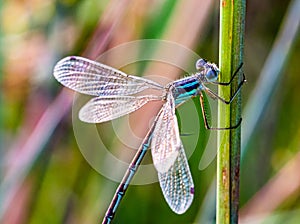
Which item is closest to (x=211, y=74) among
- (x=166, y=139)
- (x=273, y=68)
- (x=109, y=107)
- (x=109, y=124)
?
(x=166, y=139)

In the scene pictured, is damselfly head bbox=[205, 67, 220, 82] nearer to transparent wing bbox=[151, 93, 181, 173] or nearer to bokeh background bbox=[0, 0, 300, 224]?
transparent wing bbox=[151, 93, 181, 173]

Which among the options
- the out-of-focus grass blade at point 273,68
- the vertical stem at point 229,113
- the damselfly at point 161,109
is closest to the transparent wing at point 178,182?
the damselfly at point 161,109

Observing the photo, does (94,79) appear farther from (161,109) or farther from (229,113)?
(229,113)

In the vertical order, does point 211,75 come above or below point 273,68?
below

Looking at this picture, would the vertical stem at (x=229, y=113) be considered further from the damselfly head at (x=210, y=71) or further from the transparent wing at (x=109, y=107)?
the transparent wing at (x=109, y=107)

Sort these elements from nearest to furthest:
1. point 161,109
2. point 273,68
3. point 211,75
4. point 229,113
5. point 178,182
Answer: point 229,113 → point 211,75 → point 178,182 → point 161,109 → point 273,68
